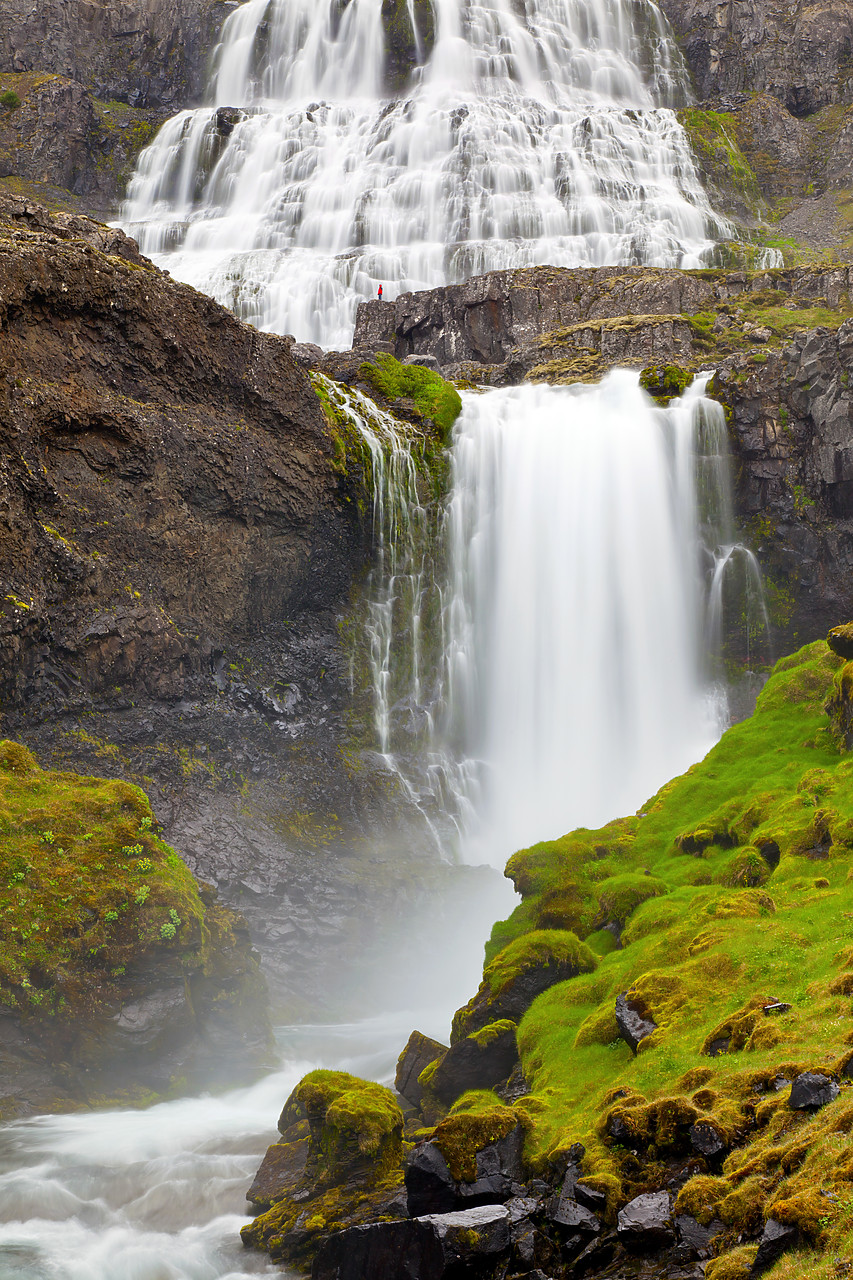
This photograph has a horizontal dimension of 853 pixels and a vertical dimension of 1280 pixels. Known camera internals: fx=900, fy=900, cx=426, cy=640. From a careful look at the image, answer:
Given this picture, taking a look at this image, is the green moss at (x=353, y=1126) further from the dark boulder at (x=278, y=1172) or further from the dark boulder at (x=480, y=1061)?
the dark boulder at (x=480, y=1061)

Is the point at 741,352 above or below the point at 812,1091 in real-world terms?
above

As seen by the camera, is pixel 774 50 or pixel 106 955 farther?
pixel 774 50

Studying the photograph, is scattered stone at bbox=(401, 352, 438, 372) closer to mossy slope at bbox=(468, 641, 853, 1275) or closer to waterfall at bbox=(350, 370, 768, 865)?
waterfall at bbox=(350, 370, 768, 865)

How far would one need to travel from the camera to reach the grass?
13.5m

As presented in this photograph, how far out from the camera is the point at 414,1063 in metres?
11.9

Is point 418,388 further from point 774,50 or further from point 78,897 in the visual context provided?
point 774,50

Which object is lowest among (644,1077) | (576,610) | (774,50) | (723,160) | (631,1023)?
(644,1077)

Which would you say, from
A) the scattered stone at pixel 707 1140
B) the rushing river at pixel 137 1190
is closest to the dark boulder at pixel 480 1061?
the rushing river at pixel 137 1190

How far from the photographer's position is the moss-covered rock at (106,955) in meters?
13.4

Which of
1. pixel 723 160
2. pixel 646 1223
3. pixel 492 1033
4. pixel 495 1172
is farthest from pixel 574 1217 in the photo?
pixel 723 160

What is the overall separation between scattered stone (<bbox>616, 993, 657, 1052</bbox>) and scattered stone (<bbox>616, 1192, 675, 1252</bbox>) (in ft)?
7.89

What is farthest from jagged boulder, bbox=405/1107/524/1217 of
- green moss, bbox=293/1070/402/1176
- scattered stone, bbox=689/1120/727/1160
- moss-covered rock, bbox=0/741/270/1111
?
moss-covered rock, bbox=0/741/270/1111

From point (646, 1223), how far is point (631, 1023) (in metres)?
2.90

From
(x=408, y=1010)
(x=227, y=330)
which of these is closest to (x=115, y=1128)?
(x=408, y=1010)
